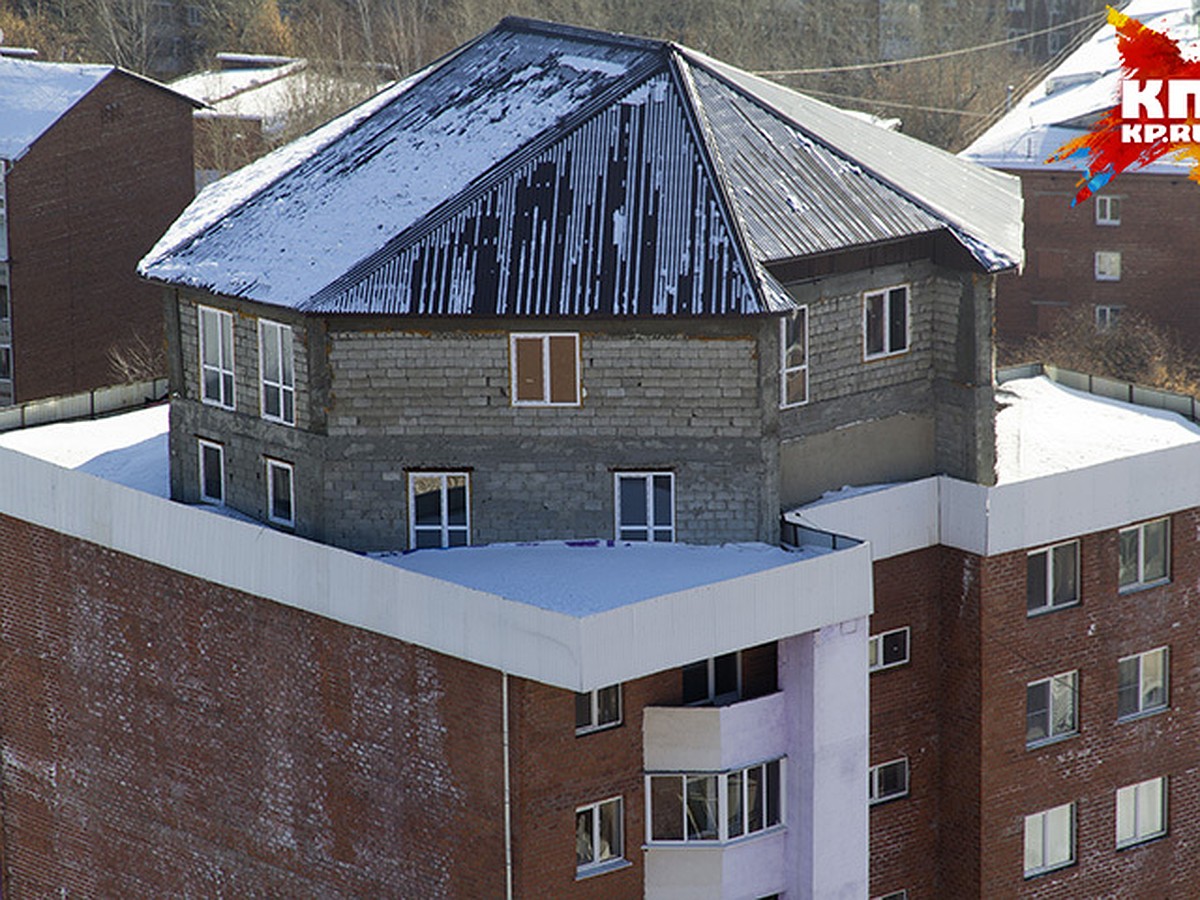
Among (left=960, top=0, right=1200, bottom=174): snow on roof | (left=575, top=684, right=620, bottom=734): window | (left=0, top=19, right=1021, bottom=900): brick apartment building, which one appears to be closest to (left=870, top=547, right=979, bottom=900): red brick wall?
(left=0, top=19, right=1021, bottom=900): brick apartment building

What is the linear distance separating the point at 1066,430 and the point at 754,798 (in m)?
10.2

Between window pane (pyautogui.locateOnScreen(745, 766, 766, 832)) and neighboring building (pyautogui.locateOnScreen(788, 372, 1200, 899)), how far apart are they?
3.04 metres

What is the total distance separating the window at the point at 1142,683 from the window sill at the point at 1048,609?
5.25 ft

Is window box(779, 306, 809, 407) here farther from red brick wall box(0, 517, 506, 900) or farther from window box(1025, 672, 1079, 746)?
red brick wall box(0, 517, 506, 900)

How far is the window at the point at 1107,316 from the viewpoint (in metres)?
80.9

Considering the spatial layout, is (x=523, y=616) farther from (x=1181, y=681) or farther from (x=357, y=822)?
(x=1181, y=681)

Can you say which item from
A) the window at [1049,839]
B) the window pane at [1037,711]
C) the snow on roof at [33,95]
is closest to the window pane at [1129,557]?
the window pane at [1037,711]

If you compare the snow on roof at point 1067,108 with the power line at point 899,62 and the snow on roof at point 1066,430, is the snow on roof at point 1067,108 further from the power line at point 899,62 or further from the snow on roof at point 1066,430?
the snow on roof at point 1066,430

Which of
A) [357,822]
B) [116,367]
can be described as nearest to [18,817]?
[357,822]

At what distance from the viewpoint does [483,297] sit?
121 feet

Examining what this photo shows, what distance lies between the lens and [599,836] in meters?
36.2

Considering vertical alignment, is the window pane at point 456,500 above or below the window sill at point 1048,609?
above

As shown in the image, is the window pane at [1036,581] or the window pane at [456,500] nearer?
the window pane at [456,500]

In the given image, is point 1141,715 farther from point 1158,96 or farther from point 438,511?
point 438,511
